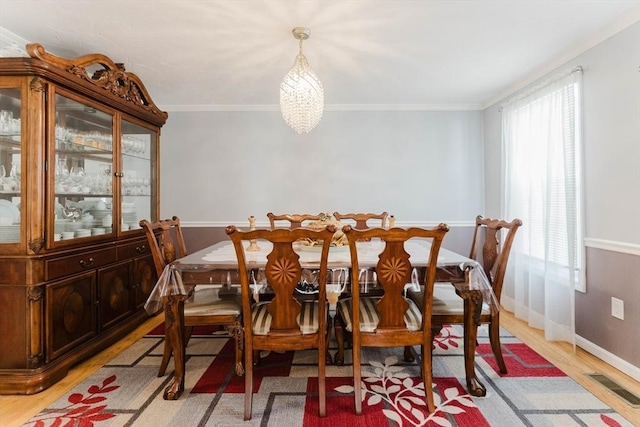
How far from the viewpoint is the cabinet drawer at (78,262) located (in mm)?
2121

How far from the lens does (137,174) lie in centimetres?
328

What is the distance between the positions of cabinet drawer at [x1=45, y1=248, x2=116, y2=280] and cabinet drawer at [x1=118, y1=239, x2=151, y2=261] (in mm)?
96

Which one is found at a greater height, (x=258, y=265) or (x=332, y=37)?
(x=332, y=37)

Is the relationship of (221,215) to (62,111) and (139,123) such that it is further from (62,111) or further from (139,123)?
(62,111)

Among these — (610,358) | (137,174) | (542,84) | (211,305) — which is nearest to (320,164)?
(137,174)

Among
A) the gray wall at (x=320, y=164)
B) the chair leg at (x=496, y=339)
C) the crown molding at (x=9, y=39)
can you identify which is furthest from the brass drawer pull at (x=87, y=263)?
the chair leg at (x=496, y=339)

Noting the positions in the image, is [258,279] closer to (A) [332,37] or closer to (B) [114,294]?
(B) [114,294]

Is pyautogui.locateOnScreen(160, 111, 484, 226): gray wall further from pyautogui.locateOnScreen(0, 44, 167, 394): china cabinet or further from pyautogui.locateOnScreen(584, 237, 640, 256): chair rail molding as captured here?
pyautogui.locateOnScreen(584, 237, 640, 256): chair rail molding

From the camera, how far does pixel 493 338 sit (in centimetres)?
212

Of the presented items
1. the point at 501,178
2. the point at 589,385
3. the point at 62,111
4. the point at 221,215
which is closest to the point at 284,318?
the point at 589,385

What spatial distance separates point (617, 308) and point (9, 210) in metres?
3.97

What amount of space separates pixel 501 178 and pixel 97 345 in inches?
158

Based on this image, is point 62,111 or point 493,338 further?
point 62,111

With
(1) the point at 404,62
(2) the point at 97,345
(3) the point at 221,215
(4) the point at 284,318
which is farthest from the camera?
(3) the point at 221,215
